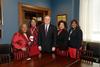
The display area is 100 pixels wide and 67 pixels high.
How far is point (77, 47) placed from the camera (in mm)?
3707

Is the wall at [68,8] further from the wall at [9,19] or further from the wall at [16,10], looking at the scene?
the wall at [9,19]

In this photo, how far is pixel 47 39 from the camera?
135 inches

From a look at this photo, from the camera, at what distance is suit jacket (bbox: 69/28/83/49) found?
362 cm

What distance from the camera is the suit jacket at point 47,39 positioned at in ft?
11.1

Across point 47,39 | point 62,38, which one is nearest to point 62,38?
point 62,38

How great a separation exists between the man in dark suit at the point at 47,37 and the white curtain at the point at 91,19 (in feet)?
5.06

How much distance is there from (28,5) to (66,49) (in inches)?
70.3

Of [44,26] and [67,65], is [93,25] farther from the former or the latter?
[67,65]

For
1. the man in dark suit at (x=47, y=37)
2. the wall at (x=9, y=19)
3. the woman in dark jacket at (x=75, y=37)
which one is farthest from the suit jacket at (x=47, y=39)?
the wall at (x=9, y=19)

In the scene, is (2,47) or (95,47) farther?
(95,47)

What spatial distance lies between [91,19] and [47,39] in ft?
5.96

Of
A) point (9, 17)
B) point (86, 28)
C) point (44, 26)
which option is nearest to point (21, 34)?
point (44, 26)

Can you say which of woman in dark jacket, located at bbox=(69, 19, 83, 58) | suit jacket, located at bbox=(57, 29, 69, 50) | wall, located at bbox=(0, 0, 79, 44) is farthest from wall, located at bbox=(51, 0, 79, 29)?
suit jacket, located at bbox=(57, 29, 69, 50)

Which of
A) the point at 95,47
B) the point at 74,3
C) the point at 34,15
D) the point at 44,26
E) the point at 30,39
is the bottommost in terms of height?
the point at 95,47
